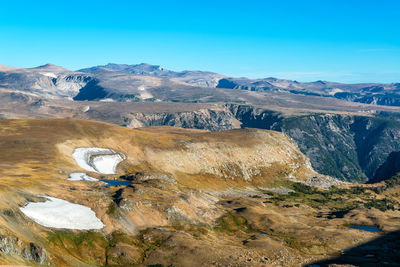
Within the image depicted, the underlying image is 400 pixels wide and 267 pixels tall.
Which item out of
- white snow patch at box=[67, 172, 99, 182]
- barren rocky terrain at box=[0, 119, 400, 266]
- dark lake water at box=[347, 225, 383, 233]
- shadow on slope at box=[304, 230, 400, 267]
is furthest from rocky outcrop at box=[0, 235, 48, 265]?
dark lake water at box=[347, 225, 383, 233]

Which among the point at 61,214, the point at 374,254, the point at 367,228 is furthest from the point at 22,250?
the point at 367,228

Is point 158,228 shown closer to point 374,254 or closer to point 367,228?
point 374,254

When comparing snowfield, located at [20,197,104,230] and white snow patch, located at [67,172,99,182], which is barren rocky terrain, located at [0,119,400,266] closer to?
snowfield, located at [20,197,104,230]

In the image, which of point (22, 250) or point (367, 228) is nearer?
point (22, 250)

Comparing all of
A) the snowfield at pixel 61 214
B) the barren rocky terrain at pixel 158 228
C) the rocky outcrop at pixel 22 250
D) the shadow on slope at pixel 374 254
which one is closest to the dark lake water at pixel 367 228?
the barren rocky terrain at pixel 158 228

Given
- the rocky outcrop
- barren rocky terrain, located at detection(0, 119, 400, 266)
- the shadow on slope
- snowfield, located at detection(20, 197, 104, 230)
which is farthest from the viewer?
the shadow on slope
